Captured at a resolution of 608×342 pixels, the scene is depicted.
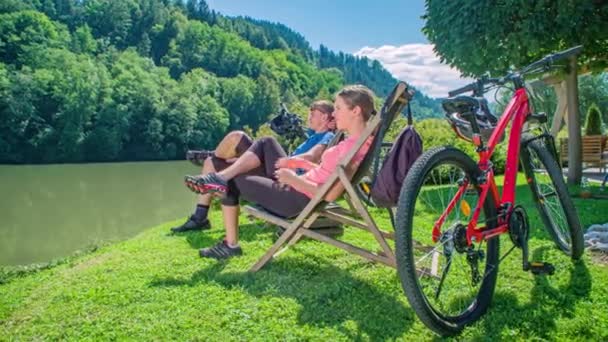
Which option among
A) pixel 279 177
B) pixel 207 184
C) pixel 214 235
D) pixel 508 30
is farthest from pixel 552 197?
pixel 508 30

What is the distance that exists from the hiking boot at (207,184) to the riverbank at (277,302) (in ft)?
2.10

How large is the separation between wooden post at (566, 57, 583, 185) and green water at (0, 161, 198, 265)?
8927mm

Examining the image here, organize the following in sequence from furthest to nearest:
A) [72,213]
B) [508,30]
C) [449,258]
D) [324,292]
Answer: [72,213]
[508,30]
[324,292]
[449,258]

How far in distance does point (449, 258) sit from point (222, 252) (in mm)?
2092

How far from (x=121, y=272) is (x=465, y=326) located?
2758 millimetres

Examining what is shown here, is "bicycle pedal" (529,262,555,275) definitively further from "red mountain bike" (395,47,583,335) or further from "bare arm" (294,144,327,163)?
"bare arm" (294,144,327,163)

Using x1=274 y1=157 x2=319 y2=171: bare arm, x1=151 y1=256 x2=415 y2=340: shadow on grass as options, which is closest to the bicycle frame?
x1=151 y1=256 x2=415 y2=340: shadow on grass

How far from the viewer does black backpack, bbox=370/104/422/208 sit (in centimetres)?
272

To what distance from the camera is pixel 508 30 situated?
342 inches

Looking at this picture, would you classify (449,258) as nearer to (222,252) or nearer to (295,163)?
(295,163)

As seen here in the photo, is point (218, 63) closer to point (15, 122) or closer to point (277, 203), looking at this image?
point (15, 122)

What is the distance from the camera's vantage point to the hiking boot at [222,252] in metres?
3.99

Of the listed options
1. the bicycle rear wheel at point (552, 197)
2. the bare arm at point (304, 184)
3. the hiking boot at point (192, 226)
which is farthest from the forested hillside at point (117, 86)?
the bare arm at point (304, 184)

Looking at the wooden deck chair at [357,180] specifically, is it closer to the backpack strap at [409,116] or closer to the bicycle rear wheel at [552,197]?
the backpack strap at [409,116]
